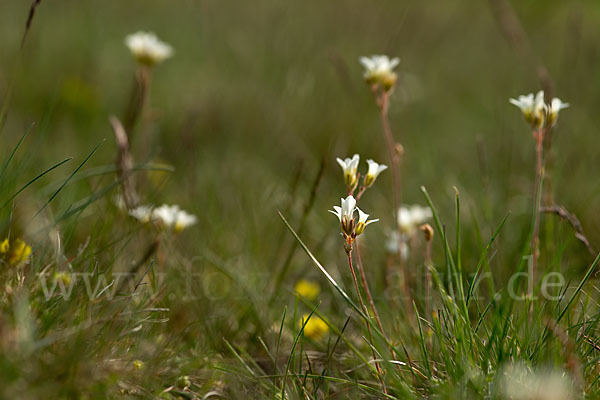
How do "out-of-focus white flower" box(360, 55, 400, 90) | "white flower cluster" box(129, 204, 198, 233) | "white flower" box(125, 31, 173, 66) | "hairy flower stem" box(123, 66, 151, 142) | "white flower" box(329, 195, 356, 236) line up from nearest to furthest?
1. "white flower" box(329, 195, 356, 236)
2. "out-of-focus white flower" box(360, 55, 400, 90)
3. "white flower cluster" box(129, 204, 198, 233)
4. "hairy flower stem" box(123, 66, 151, 142)
5. "white flower" box(125, 31, 173, 66)

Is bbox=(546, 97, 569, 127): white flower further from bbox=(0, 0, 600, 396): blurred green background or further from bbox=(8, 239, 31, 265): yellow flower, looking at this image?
bbox=(8, 239, 31, 265): yellow flower

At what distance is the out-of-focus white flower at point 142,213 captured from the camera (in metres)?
A: 1.89

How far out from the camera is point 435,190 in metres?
2.81

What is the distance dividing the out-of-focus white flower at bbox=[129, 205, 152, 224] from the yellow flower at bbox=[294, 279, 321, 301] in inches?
23.1

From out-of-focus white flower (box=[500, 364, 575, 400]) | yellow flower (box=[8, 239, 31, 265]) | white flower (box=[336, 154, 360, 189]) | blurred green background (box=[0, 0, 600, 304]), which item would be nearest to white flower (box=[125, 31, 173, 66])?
blurred green background (box=[0, 0, 600, 304])

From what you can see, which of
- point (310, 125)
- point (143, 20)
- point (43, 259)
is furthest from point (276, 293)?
point (143, 20)

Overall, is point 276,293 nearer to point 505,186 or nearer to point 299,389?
point 299,389

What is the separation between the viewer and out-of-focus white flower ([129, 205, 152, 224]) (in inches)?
74.5

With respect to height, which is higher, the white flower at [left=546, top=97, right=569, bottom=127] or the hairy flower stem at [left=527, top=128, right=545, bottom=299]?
the white flower at [left=546, top=97, right=569, bottom=127]

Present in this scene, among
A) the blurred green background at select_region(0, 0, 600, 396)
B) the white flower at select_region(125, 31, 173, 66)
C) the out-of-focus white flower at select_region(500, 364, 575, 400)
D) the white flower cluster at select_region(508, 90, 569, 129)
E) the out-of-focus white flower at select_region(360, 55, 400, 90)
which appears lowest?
the blurred green background at select_region(0, 0, 600, 396)

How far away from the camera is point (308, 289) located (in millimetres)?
2275

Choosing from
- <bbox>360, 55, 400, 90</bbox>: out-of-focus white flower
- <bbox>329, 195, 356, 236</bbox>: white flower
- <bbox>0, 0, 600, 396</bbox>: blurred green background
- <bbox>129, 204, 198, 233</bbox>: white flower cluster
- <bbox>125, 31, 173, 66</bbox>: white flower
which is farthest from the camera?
<bbox>125, 31, 173, 66</bbox>: white flower

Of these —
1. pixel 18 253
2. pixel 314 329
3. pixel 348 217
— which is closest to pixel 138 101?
pixel 18 253

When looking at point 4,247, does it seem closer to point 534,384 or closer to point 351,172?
point 351,172
